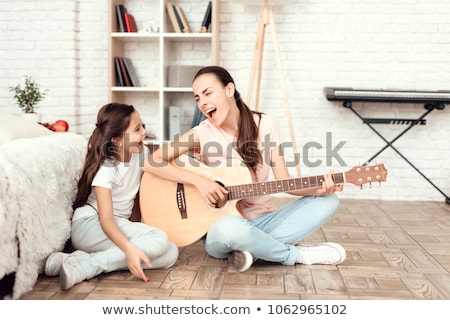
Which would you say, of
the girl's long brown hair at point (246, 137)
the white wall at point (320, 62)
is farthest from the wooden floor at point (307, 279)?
the white wall at point (320, 62)

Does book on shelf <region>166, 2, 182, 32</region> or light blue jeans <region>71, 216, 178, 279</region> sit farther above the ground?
book on shelf <region>166, 2, 182, 32</region>

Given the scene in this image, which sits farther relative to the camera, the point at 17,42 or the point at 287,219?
the point at 17,42

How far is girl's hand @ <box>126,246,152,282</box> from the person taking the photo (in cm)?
179

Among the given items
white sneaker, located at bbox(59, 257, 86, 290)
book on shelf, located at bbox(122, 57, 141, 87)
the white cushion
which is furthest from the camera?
book on shelf, located at bbox(122, 57, 141, 87)

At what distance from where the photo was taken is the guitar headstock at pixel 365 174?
6.08 feet

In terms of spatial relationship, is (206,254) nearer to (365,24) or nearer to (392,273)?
(392,273)

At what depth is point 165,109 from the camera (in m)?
3.73

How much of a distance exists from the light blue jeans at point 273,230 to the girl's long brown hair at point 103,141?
1.64 feet

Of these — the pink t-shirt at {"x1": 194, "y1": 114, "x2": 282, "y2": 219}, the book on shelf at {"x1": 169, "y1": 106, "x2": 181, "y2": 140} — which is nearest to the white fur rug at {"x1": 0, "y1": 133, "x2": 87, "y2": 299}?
the pink t-shirt at {"x1": 194, "y1": 114, "x2": 282, "y2": 219}

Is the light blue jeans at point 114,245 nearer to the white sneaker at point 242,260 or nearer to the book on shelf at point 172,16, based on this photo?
the white sneaker at point 242,260

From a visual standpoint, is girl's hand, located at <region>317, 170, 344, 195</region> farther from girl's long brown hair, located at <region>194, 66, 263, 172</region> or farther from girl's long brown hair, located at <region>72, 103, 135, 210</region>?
girl's long brown hair, located at <region>72, 103, 135, 210</region>

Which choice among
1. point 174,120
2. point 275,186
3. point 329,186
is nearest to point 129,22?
point 174,120

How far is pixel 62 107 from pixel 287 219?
2.41 meters
